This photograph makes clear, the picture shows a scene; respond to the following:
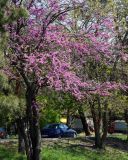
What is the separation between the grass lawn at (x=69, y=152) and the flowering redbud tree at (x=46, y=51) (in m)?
5.47

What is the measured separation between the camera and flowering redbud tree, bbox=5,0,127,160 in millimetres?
17672

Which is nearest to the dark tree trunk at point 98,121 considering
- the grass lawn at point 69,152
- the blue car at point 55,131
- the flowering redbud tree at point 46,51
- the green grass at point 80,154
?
the grass lawn at point 69,152

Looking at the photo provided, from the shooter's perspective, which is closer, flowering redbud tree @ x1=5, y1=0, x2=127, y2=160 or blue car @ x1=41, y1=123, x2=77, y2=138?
flowering redbud tree @ x1=5, y1=0, x2=127, y2=160

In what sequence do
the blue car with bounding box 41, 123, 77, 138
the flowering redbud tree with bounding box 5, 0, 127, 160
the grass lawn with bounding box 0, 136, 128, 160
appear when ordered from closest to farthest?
the flowering redbud tree with bounding box 5, 0, 127, 160 → the grass lawn with bounding box 0, 136, 128, 160 → the blue car with bounding box 41, 123, 77, 138

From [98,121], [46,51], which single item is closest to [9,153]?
[46,51]

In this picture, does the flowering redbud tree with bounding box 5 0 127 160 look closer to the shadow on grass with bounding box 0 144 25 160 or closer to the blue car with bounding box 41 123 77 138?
the shadow on grass with bounding box 0 144 25 160

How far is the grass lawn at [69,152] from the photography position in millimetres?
25147

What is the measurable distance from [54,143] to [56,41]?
12820 mm

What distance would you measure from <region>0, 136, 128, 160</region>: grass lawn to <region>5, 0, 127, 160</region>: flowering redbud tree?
547 centimetres

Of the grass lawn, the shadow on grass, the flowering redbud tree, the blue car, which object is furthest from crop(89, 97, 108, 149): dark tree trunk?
the flowering redbud tree

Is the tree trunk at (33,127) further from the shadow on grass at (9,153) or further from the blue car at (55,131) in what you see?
the blue car at (55,131)

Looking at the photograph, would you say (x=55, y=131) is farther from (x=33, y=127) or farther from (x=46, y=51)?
(x=46, y=51)

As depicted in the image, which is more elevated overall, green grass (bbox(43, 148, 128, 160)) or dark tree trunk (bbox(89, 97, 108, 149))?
dark tree trunk (bbox(89, 97, 108, 149))

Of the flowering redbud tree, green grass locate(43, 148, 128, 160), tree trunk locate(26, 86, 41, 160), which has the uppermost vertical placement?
the flowering redbud tree
